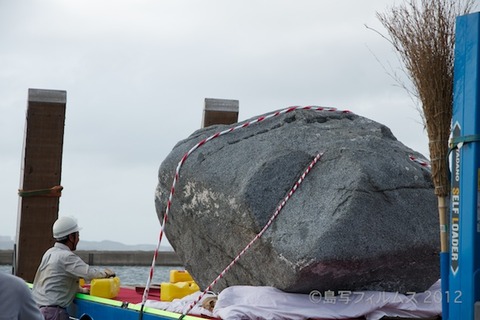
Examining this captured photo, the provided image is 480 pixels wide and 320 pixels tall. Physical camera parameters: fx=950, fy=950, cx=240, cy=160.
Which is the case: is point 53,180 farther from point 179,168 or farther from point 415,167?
point 415,167

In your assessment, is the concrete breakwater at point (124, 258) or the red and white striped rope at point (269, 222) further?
the concrete breakwater at point (124, 258)

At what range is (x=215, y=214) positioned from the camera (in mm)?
6305

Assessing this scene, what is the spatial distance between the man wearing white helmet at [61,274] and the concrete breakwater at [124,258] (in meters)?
11.5

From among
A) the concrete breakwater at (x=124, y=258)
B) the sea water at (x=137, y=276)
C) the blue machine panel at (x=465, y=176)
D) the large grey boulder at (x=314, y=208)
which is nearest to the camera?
the blue machine panel at (x=465, y=176)

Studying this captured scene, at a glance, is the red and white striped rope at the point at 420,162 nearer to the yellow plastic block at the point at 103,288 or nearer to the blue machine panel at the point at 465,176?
the blue machine panel at the point at 465,176

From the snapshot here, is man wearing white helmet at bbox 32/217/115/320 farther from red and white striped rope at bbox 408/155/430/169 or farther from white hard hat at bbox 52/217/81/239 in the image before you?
red and white striped rope at bbox 408/155/430/169

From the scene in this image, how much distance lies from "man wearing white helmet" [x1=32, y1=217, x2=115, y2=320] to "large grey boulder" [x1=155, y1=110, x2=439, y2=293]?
36.7 inches

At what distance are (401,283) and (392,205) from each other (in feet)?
1.76

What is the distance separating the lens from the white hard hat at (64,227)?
7141mm

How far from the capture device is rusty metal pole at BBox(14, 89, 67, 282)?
29.9 feet

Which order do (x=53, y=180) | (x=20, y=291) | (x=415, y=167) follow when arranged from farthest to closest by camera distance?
1. (x=53, y=180)
2. (x=415, y=167)
3. (x=20, y=291)

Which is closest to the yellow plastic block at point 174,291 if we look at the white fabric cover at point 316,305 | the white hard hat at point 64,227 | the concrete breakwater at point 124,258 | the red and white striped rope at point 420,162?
the white hard hat at point 64,227

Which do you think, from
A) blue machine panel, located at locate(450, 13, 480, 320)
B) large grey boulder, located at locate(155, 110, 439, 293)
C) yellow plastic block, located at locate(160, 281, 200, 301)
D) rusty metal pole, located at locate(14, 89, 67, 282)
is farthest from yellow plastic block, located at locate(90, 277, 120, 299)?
blue machine panel, located at locate(450, 13, 480, 320)

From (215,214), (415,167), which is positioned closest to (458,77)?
(415,167)
